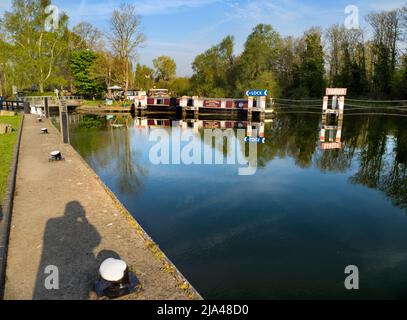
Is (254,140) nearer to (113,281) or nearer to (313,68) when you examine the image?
(113,281)

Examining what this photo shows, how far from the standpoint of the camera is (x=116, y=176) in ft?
35.8

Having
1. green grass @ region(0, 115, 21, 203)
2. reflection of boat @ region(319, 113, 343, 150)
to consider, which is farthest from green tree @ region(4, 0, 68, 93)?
reflection of boat @ region(319, 113, 343, 150)

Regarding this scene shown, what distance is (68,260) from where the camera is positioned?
484cm

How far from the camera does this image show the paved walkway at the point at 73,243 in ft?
13.9

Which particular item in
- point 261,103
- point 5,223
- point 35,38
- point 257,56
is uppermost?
point 35,38

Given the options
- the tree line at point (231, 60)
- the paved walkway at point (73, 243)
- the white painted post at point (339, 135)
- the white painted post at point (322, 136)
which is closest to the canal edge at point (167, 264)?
the paved walkway at point (73, 243)

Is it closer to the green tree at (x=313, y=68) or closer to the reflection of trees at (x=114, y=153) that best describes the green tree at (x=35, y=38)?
the reflection of trees at (x=114, y=153)

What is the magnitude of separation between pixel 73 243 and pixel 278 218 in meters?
4.30

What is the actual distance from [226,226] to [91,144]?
11.7 metres

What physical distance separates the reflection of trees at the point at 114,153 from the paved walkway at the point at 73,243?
1.56m

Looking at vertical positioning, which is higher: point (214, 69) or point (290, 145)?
point (214, 69)

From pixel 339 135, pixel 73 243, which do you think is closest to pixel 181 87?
pixel 339 135
